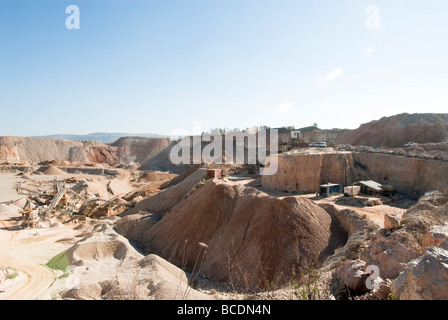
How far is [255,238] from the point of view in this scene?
10.1 metres

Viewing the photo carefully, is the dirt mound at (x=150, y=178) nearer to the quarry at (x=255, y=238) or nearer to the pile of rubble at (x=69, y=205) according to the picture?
the quarry at (x=255, y=238)

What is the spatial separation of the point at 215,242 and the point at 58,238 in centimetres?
838

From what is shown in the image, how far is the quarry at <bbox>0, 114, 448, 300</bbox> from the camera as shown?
5.25m

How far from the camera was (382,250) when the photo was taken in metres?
5.91

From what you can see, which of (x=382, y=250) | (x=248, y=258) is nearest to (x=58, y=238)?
(x=248, y=258)

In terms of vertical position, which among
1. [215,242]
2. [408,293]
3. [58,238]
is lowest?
[58,238]

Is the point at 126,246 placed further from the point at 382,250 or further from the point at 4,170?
the point at 4,170

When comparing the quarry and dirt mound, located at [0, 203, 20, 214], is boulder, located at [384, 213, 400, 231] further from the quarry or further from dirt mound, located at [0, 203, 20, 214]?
dirt mound, located at [0, 203, 20, 214]

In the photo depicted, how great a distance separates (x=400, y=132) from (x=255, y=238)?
34.5 meters

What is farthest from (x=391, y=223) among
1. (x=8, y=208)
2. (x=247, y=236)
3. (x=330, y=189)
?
(x=8, y=208)

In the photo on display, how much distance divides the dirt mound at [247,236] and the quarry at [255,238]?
1.8 inches

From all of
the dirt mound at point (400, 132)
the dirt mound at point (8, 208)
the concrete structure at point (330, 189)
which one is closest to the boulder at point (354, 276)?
the concrete structure at point (330, 189)

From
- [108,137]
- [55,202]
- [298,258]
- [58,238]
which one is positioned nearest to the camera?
[298,258]
